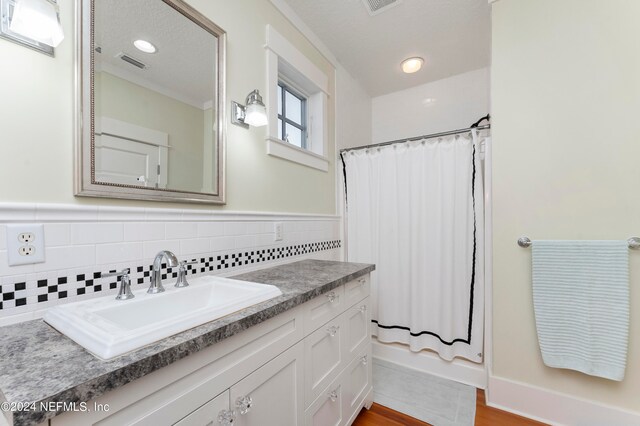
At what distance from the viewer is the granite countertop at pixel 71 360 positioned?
45cm

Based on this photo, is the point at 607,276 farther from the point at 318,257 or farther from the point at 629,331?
the point at 318,257

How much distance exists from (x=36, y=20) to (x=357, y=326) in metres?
1.69

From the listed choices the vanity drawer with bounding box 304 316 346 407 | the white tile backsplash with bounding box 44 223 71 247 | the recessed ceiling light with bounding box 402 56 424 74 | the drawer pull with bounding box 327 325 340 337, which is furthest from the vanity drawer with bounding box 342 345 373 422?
the recessed ceiling light with bounding box 402 56 424 74

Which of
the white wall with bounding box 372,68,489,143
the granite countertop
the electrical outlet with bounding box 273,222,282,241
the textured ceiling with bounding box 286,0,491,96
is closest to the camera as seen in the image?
the granite countertop

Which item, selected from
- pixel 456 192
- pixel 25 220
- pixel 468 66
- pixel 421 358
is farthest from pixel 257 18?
pixel 421 358

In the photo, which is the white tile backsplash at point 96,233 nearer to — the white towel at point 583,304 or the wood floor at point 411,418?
the wood floor at point 411,418

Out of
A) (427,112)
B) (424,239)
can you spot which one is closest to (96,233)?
(424,239)

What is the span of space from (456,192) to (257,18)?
1700 mm

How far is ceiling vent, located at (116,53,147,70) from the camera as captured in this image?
1042 mm

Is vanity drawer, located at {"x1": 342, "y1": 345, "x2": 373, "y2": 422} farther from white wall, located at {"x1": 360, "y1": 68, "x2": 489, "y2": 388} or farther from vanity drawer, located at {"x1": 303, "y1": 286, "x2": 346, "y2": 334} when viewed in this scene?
white wall, located at {"x1": 360, "y1": 68, "x2": 489, "y2": 388}

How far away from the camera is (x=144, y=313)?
93cm

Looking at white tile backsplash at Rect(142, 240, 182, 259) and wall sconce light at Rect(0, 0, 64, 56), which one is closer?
wall sconce light at Rect(0, 0, 64, 56)

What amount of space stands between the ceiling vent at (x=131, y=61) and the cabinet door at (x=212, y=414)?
3.99 ft

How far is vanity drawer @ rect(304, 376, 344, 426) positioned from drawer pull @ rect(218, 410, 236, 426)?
0.41 meters
